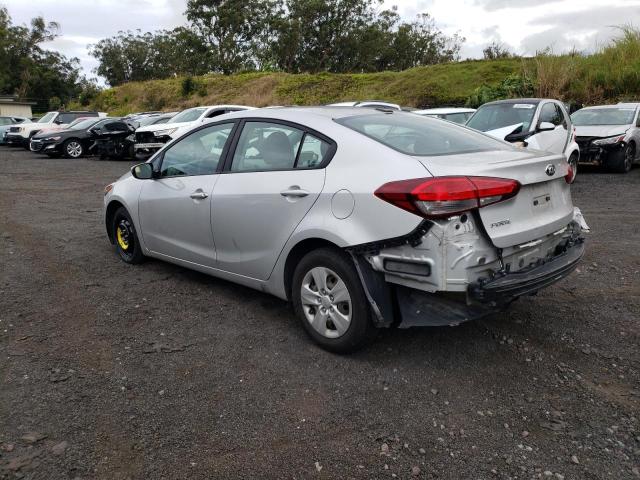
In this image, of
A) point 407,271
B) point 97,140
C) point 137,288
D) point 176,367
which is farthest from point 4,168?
point 407,271

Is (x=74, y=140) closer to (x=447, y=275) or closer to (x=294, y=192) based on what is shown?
(x=294, y=192)

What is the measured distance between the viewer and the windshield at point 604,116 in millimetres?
13109

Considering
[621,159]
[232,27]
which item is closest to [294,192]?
[621,159]

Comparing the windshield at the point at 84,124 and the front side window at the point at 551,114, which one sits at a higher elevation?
the front side window at the point at 551,114

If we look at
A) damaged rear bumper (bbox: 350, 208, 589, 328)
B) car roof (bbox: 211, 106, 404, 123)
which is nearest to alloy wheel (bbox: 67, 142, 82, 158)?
car roof (bbox: 211, 106, 404, 123)

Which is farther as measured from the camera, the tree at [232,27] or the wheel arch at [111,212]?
the tree at [232,27]

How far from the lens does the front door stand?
15.0ft

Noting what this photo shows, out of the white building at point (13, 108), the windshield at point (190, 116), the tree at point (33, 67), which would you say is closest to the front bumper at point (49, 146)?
the windshield at point (190, 116)

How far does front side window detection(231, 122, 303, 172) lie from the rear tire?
10.7 metres

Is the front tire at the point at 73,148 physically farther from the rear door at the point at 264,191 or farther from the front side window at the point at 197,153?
the rear door at the point at 264,191

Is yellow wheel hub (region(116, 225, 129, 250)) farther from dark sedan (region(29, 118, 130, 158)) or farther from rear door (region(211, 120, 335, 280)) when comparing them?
dark sedan (region(29, 118, 130, 158))

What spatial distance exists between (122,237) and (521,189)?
13.7 feet

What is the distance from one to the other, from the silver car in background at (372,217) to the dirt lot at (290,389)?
0.36 meters

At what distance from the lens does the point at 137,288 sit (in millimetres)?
5094
